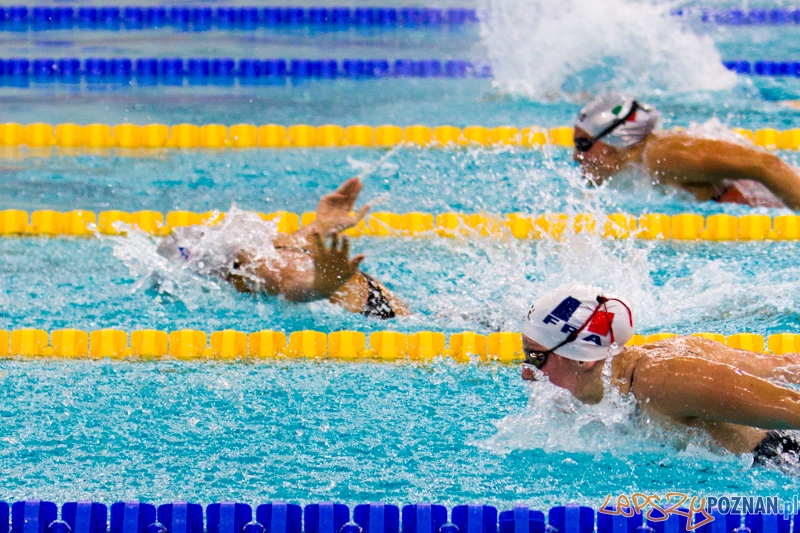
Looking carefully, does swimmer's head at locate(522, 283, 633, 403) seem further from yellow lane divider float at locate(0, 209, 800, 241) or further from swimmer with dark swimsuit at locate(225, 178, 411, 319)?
yellow lane divider float at locate(0, 209, 800, 241)

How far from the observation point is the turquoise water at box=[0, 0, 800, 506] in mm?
2949

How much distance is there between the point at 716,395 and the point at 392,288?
216 centimetres

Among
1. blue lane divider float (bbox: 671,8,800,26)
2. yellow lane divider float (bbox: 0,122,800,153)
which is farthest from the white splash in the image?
blue lane divider float (bbox: 671,8,800,26)

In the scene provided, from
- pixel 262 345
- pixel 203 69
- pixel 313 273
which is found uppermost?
pixel 203 69

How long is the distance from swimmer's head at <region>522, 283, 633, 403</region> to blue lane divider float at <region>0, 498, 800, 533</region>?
1.15ft

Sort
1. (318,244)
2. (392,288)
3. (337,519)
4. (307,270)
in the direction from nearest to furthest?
(337,519) → (318,244) → (307,270) → (392,288)

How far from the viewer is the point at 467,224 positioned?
16.6ft

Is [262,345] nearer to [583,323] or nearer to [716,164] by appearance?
[583,323]

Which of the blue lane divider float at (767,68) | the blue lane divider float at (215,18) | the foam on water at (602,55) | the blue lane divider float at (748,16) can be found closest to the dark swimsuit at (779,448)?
the foam on water at (602,55)

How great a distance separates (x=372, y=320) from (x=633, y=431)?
1509 mm

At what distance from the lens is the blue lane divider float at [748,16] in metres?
8.19

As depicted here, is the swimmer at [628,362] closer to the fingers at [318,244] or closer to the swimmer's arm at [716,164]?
the fingers at [318,244]

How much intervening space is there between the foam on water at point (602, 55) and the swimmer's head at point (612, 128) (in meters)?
2.38

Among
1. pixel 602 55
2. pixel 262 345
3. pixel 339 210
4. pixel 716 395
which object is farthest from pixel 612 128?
pixel 602 55
